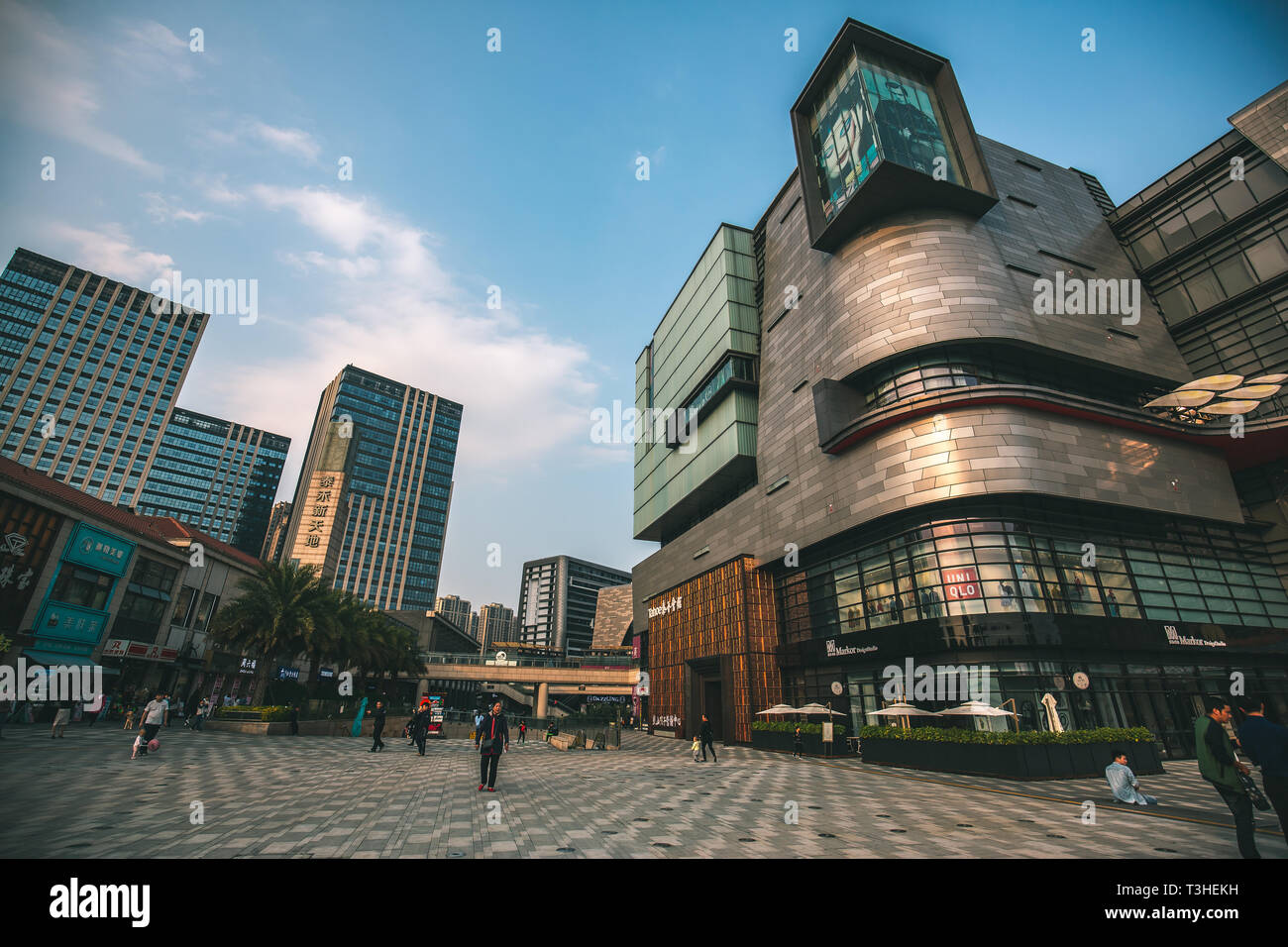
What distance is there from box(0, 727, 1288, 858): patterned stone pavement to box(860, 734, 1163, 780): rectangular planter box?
2.40 feet

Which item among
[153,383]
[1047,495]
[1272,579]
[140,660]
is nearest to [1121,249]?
[1272,579]

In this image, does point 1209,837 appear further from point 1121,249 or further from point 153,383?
point 153,383

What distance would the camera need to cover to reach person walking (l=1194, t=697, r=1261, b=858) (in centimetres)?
795

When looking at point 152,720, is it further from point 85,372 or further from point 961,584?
point 85,372


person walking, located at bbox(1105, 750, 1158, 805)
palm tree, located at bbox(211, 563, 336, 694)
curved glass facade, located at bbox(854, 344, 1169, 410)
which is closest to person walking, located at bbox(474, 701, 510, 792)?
person walking, located at bbox(1105, 750, 1158, 805)

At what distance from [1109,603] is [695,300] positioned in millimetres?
44341

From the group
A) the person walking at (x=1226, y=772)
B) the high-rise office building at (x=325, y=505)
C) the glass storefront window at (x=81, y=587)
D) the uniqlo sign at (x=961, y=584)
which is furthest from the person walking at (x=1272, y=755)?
the high-rise office building at (x=325, y=505)

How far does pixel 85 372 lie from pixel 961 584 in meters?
134

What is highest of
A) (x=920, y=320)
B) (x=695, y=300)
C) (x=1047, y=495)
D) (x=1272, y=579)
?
(x=695, y=300)

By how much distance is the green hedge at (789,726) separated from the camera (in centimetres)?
3097

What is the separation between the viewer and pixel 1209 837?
33.8 ft

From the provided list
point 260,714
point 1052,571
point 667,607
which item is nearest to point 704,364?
point 667,607

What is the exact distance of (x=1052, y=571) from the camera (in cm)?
2773
